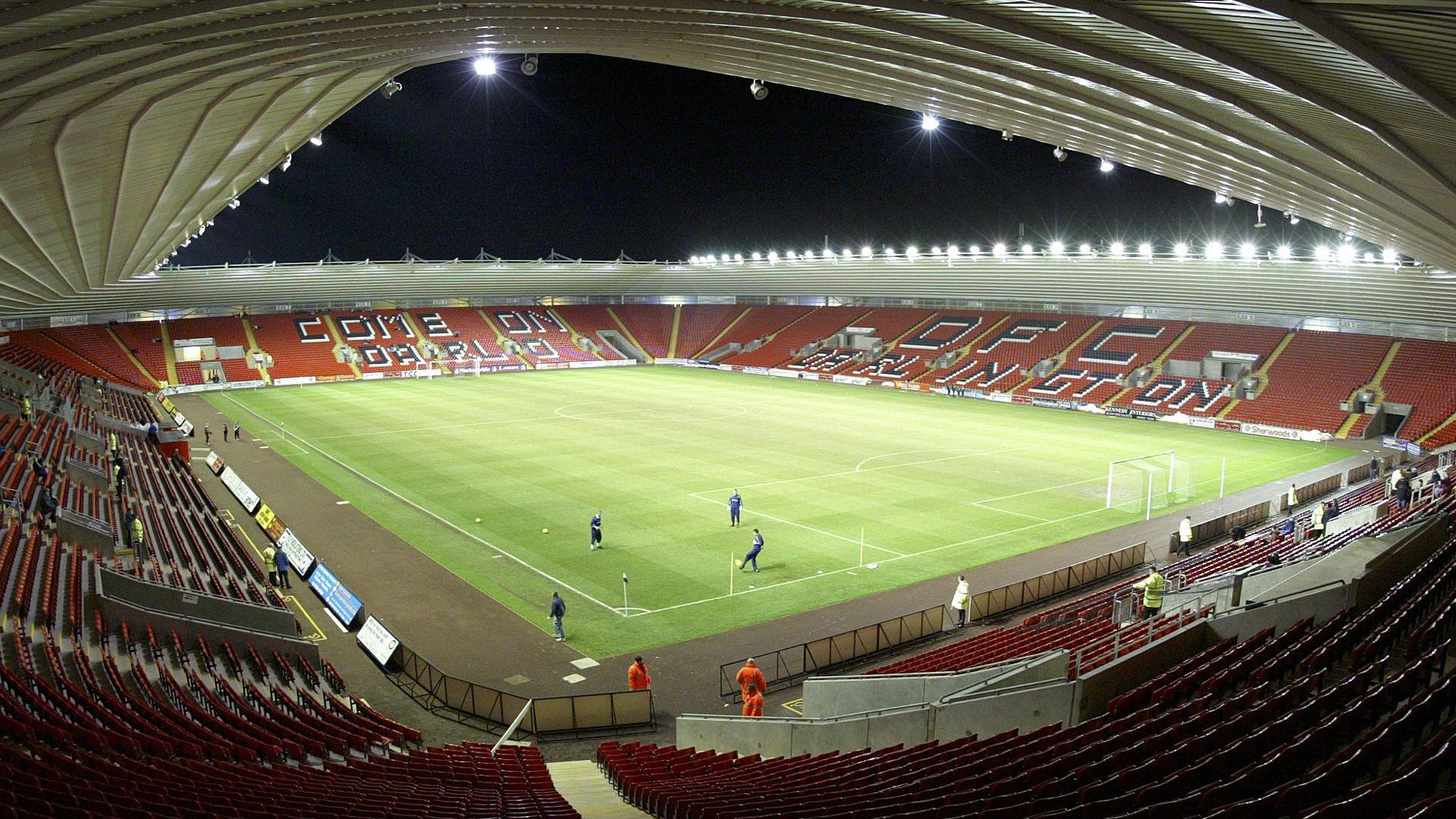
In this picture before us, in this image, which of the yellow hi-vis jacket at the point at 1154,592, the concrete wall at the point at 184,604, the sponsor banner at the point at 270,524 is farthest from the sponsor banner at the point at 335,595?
the yellow hi-vis jacket at the point at 1154,592

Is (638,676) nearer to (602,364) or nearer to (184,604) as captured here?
(184,604)

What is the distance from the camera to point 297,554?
2381cm

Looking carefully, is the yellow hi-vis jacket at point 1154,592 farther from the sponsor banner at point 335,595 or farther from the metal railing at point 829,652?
the sponsor banner at point 335,595

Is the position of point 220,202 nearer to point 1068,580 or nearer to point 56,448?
point 56,448

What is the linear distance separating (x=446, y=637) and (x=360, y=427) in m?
32.2

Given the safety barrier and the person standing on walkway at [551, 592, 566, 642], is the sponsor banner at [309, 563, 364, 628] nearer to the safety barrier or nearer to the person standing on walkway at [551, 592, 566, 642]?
the person standing on walkway at [551, 592, 566, 642]

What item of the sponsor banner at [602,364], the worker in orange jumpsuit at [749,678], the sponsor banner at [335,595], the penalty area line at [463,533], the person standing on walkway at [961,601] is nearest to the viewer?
the worker in orange jumpsuit at [749,678]

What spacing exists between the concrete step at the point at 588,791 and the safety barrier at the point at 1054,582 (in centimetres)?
1054

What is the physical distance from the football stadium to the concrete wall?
90 millimetres

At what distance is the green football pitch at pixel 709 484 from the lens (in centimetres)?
2355

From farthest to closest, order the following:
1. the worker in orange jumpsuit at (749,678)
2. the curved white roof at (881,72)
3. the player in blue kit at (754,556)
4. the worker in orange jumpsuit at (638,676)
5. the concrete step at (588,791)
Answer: the player in blue kit at (754,556)
the worker in orange jumpsuit at (638,676)
the worker in orange jumpsuit at (749,678)
the concrete step at (588,791)
the curved white roof at (881,72)

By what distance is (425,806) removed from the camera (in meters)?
9.21

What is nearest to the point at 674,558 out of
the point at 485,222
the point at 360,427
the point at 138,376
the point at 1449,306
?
the point at 360,427

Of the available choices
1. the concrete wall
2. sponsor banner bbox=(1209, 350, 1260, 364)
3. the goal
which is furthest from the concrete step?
sponsor banner bbox=(1209, 350, 1260, 364)
